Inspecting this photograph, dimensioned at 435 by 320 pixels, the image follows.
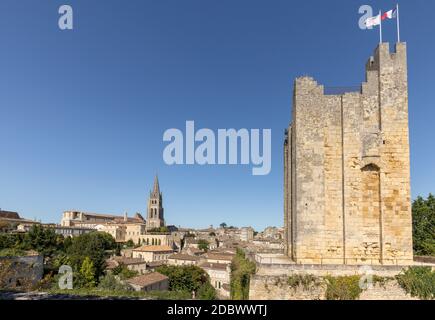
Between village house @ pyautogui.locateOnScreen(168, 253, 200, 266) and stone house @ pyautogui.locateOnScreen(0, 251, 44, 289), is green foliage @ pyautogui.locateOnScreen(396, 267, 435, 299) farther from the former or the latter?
village house @ pyautogui.locateOnScreen(168, 253, 200, 266)

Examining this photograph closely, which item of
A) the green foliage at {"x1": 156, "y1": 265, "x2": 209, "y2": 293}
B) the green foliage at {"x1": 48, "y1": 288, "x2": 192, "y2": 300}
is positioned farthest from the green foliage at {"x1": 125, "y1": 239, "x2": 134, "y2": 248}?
the green foliage at {"x1": 48, "y1": 288, "x2": 192, "y2": 300}

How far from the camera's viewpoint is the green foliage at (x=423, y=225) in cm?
2564

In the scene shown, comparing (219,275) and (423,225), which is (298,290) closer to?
(423,225)

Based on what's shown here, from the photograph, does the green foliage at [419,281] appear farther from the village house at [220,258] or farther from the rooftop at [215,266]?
the village house at [220,258]

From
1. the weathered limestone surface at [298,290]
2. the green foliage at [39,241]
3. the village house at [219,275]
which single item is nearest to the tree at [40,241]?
the green foliage at [39,241]

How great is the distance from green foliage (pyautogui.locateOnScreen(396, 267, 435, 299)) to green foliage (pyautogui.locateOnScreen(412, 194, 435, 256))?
570 inches

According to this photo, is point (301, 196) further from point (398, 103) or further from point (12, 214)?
point (12, 214)

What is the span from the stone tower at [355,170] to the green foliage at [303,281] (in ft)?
5.37

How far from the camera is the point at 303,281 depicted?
12219mm

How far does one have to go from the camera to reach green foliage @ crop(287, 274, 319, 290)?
40.0ft

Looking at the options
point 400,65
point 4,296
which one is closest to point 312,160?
point 400,65

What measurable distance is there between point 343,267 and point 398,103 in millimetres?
7639
